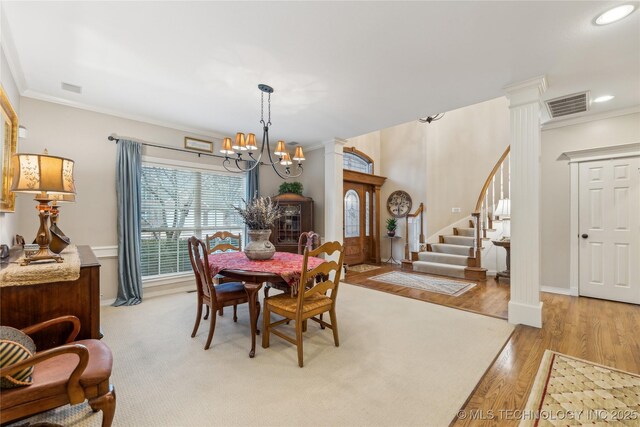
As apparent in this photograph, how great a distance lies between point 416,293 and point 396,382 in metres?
2.37

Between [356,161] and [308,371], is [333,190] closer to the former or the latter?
[356,161]

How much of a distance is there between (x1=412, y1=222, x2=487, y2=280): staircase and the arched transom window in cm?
242

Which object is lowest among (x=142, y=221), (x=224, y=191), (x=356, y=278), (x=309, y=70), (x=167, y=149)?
(x=356, y=278)

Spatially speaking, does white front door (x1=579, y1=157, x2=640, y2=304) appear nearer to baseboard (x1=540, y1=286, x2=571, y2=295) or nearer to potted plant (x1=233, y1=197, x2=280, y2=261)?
baseboard (x1=540, y1=286, x2=571, y2=295)

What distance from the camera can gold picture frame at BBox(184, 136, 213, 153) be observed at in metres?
4.27

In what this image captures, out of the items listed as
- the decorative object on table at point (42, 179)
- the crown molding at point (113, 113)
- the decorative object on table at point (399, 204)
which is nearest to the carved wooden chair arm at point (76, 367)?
the decorative object on table at point (42, 179)

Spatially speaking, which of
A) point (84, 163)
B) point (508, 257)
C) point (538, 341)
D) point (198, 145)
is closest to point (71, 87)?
point (84, 163)

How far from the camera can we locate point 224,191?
4.75 meters

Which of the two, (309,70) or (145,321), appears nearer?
(309,70)

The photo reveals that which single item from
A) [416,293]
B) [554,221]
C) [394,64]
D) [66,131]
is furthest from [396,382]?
[66,131]

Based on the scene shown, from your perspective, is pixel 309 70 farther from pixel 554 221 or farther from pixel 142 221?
pixel 554 221

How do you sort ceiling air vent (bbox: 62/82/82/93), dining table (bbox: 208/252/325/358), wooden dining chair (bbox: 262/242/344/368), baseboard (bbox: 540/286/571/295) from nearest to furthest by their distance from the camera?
wooden dining chair (bbox: 262/242/344/368)
dining table (bbox: 208/252/325/358)
ceiling air vent (bbox: 62/82/82/93)
baseboard (bbox: 540/286/571/295)

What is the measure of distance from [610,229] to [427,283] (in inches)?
98.7

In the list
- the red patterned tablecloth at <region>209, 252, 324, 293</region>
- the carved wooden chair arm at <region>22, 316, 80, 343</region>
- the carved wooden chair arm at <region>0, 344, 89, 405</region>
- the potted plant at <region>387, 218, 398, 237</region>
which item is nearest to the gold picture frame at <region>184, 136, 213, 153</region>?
the red patterned tablecloth at <region>209, 252, 324, 293</region>
